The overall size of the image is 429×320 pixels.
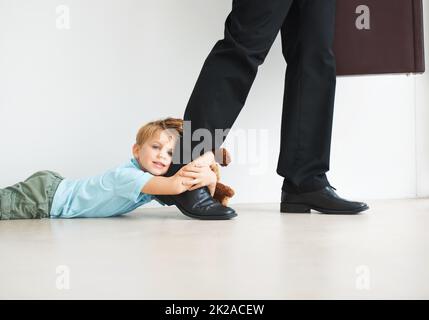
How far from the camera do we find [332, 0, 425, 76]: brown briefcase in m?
1.97

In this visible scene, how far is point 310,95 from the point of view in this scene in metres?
1.82

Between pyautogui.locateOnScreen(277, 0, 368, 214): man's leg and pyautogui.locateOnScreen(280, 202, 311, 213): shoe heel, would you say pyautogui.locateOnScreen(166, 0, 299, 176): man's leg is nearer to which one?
pyautogui.locateOnScreen(277, 0, 368, 214): man's leg

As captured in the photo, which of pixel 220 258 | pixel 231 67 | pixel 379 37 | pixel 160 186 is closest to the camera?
pixel 220 258

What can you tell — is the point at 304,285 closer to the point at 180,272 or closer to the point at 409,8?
the point at 180,272

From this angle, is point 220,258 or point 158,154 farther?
point 158,154

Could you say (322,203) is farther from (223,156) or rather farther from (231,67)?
(231,67)

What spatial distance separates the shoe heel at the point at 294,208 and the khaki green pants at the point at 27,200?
2.08 ft

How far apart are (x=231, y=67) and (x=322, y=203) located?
1.49ft

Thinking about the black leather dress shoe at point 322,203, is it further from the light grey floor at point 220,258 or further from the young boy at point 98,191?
the young boy at point 98,191

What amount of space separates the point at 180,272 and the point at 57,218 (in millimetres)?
1010

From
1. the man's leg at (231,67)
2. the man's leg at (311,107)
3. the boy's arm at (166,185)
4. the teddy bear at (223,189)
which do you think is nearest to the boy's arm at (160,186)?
the boy's arm at (166,185)

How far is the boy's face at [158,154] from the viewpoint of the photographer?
190cm

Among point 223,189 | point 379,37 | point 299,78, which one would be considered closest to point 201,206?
point 223,189
